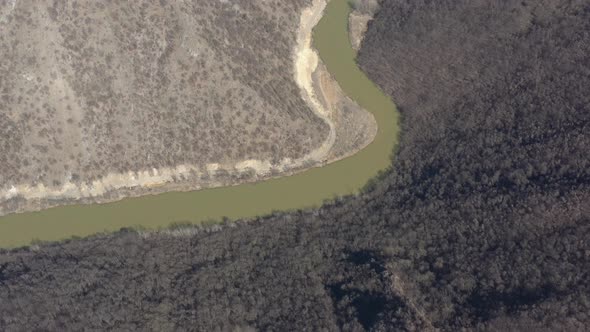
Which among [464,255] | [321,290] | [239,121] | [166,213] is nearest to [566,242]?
[464,255]

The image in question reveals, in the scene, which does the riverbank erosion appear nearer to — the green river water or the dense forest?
the green river water

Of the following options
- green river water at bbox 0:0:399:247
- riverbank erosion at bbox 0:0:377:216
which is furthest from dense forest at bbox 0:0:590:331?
riverbank erosion at bbox 0:0:377:216

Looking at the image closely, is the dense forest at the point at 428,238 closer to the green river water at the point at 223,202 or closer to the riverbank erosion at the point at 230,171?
the green river water at the point at 223,202

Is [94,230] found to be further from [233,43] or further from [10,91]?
[233,43]

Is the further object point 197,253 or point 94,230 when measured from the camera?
point 94,230

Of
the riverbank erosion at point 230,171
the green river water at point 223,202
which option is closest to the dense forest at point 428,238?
the green river water at point 223,202

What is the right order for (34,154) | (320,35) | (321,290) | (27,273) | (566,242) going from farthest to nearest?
(320,35) → (34,154) → (27,273) → (321,290) → (566,242)

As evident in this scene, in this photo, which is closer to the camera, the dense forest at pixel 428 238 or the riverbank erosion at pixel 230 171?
the dense forest at pixel 428 238

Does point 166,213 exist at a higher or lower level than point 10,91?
lower

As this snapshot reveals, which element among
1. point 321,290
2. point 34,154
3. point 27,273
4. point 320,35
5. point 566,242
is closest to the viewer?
point 566,242
